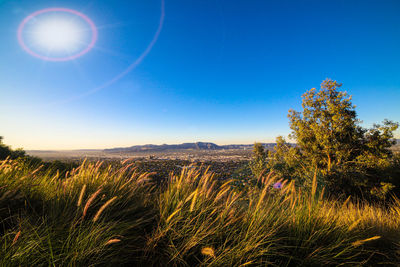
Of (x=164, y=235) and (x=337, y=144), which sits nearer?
(x=164, y=235)

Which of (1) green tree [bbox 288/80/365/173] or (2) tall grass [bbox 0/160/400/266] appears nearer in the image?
(2) tall grass [bbox 0/160/400/266]

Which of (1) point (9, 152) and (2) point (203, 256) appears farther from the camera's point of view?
(1) point (9, 152)

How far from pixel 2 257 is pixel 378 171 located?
20.0 meters

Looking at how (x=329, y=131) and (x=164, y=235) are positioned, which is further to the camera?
(x=329, y=131)

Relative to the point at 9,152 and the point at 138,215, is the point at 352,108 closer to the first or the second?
the point at 138,215

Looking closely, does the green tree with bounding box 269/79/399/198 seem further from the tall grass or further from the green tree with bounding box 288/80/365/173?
the tall grass

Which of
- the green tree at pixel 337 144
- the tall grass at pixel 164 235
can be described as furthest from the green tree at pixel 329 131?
the tall grass at pixel 164 235

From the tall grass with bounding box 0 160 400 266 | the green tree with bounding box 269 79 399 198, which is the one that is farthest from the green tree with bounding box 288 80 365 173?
the tall grass with bounding box 0 160 400 266

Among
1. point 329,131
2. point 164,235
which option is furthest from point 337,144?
point 164,235

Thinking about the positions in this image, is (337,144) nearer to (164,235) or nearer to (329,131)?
(329,131)

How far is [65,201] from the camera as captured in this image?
2891 millimetres

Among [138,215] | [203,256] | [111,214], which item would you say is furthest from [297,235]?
[111,214]

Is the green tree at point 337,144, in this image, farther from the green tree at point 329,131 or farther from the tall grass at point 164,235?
the tall grass at point 164,235

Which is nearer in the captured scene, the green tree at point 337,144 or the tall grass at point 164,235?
the tall grass at point 164,235
